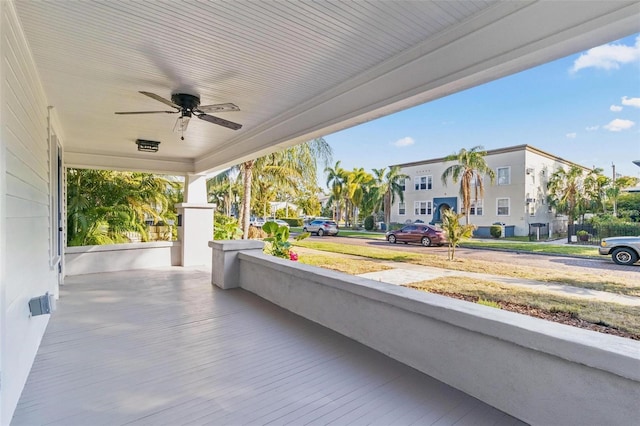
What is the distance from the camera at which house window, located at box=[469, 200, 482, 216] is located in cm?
1716

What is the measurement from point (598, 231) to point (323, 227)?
15048mm

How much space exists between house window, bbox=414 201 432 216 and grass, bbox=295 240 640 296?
8401 millimetres

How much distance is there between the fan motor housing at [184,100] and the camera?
3.49 m

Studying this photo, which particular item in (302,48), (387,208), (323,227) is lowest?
(323,227)

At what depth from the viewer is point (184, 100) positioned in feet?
11.5

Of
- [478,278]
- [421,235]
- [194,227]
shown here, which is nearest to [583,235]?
[478,278]

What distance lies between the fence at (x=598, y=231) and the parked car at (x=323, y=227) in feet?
44.2

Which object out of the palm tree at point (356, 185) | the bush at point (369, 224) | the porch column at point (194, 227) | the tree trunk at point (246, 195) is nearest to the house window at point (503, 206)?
the bush at point (369, 224)

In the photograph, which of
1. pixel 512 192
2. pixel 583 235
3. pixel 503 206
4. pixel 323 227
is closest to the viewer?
pixel 583 235

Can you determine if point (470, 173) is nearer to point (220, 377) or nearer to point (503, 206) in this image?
point (503, 206)

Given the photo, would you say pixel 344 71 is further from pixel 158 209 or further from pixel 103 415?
pixel 158 209

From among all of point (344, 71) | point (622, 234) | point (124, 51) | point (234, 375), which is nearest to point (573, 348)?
point (234, 375)

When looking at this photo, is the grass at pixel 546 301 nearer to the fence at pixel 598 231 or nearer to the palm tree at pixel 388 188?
the fence at pixel 598 231

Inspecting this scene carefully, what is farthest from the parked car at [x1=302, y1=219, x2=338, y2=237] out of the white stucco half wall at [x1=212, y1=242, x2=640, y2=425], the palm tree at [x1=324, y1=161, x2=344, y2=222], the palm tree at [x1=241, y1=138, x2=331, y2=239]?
the white stucco half wall at [x1=212, y1=242, x2=640, y2=425]
